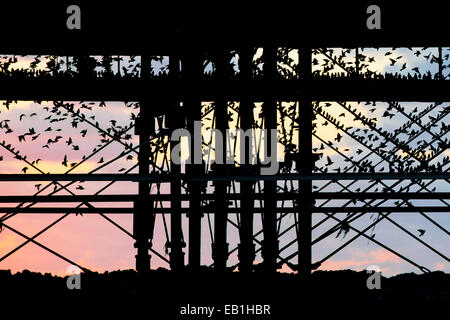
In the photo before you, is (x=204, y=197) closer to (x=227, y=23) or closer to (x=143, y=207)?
(x=143, y=207)

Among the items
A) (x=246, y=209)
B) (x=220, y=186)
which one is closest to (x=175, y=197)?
(x=220, y=186)

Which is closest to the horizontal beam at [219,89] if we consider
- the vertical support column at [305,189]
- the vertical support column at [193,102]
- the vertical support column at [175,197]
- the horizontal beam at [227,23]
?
the vertical support column at [193,102]

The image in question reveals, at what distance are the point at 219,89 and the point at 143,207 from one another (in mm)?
2721

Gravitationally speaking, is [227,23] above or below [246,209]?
above

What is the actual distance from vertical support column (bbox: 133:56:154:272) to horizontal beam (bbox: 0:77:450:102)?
87 cm

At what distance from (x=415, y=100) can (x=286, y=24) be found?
2.23m

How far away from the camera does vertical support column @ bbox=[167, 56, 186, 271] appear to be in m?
8.38

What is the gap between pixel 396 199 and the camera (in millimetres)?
11789

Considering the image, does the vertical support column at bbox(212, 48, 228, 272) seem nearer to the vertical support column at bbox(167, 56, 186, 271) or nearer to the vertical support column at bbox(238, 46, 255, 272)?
the vertical support column at bbox(167, 56, 186, 271)

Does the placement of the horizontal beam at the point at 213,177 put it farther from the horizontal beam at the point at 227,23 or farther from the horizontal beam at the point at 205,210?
the horizontal beam at the point at 205,210

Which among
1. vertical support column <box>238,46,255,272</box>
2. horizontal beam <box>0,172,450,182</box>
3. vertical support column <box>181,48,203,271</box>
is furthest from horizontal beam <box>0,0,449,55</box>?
vertical support column <box>238,46,255,272</box>

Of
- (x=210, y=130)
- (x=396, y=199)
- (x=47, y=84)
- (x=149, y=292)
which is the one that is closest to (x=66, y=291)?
(x=149, y=292)

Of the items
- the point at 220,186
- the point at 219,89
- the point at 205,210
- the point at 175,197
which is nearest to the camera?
the point at 219,89

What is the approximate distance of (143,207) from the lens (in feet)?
33.7
